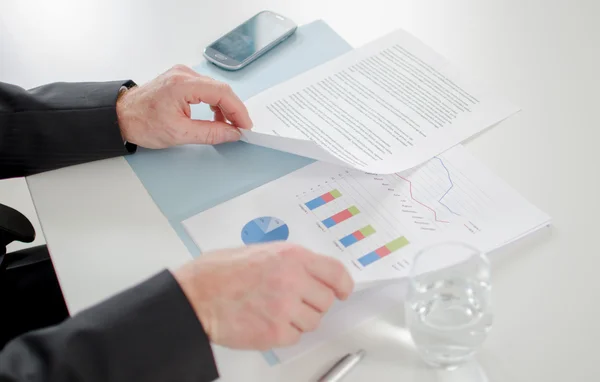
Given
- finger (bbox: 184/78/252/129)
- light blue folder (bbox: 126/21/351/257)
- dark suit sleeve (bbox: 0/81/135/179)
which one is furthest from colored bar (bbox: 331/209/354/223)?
dark suit sleeve (bbox: 0/81/135/179)

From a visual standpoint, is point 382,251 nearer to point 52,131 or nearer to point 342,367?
point 342,367

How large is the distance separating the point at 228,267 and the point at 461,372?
276mm

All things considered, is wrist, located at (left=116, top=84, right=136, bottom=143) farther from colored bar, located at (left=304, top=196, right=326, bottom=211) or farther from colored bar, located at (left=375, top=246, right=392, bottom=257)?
colored bar, located at (left=375, top=246, right=392, bottom=257)

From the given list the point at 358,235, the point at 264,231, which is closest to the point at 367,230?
the point at 358,235

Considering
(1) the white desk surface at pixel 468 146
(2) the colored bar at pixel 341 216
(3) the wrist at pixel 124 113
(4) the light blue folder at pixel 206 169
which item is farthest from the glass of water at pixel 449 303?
(3) the wrist at pixel 124 113

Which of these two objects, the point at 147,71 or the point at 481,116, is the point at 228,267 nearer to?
the point at 481,116

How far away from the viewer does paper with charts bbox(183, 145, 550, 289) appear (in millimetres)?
853

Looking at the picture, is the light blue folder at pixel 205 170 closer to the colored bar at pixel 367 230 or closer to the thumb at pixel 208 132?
the thumb at pixel 208 132

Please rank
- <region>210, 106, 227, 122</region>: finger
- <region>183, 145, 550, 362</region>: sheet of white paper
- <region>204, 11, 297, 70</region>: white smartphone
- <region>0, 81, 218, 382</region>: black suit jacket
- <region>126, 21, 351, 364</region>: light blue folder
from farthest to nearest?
<region>204, 11, 297, 70</region>: white smartphone → <region>210, 106, 227, 122</region>: finger → <region>126, 21, 351, 364</region>: light blue folder → <region>183, 145, 550, 362</region>: sheet of white paper → <region>0, 81, 218, 382</region>: black suit jacket

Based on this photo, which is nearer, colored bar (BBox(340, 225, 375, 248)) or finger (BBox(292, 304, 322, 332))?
finger (BBox(292, 304, 322, 332))

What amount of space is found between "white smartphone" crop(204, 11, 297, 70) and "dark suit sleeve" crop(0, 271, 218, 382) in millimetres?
537

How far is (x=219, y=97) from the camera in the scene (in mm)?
1011

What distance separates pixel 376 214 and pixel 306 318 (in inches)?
7.8

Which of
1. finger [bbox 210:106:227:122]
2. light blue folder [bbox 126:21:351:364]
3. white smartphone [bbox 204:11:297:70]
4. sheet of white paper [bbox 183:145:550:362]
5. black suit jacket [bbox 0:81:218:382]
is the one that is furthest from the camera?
white smartphone [bbox 204:11:297:70]
